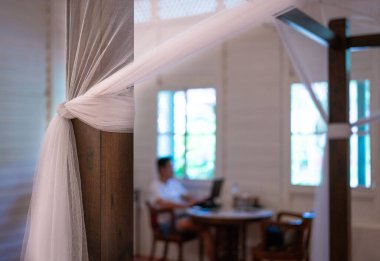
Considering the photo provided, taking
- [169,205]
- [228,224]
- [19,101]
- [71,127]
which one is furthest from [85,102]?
[169,205]

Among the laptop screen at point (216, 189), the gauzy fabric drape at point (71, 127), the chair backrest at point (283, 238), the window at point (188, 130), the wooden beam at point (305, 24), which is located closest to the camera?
the gauzy fabric drape at point (71, 127)

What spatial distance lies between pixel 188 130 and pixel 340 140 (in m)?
2.68

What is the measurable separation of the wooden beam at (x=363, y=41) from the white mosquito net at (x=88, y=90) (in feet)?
5.79

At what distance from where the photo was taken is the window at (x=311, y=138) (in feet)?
16.5

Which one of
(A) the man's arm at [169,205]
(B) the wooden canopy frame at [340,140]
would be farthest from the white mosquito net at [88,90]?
(A) the man's arm at [169,205]

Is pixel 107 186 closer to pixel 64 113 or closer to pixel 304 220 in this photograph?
pixel 64 113

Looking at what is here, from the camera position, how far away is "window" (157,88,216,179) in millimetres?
6105

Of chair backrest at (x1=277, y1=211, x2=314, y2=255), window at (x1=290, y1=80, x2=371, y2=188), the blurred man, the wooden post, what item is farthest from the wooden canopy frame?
the blurred man

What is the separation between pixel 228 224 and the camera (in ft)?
16.9

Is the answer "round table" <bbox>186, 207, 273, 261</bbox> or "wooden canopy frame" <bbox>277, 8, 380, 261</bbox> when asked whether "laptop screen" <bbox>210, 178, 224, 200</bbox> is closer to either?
"round table" <bbox>186, 207, 273, 261</bbox>

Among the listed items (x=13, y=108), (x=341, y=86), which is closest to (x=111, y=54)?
(x=13, y=108)

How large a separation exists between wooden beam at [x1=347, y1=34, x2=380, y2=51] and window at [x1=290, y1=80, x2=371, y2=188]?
1282mm

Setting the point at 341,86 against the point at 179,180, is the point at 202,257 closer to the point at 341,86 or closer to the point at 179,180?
the point at 179,180

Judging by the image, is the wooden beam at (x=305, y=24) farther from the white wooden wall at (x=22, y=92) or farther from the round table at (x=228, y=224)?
the round table at (x=228, y=224)
